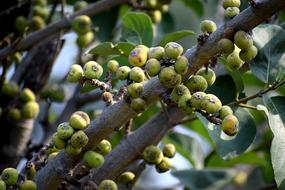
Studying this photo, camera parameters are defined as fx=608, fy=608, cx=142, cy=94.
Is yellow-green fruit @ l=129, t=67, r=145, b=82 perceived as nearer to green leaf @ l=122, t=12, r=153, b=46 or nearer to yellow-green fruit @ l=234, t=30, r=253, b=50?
yellow-green fruit @ l=234, t=30, r=253, b=50

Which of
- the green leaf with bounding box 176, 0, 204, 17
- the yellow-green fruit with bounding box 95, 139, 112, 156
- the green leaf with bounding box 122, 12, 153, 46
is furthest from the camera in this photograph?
the green leaf with bounding box 176, 0, 204, 17

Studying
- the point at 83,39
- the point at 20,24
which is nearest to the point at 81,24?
the point at 83,39

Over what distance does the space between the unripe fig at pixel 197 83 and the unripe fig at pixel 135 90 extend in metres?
0.11

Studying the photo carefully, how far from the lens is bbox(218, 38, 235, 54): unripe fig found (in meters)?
1.29

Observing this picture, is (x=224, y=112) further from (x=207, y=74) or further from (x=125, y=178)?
(x=125, y=178)

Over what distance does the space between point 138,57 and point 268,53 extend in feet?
1.34

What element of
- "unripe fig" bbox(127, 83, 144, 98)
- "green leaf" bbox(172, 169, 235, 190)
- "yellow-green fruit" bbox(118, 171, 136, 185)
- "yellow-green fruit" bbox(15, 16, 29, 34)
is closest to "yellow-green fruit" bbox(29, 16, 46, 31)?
"yellow-green fruit" bbox(15, 16, 29, 34)

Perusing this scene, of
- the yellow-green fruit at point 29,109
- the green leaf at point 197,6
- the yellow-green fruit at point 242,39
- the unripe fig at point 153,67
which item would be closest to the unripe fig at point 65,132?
the unripe fig at point 153,67

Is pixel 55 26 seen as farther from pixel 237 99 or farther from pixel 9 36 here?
pixel 237 99

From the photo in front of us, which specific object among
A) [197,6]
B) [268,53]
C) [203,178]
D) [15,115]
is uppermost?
[268,53]

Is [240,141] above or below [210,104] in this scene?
below

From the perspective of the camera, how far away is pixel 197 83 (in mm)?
1354

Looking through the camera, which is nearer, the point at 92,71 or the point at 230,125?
the point at 230,125

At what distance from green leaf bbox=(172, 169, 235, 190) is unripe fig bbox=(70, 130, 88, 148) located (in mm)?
985
